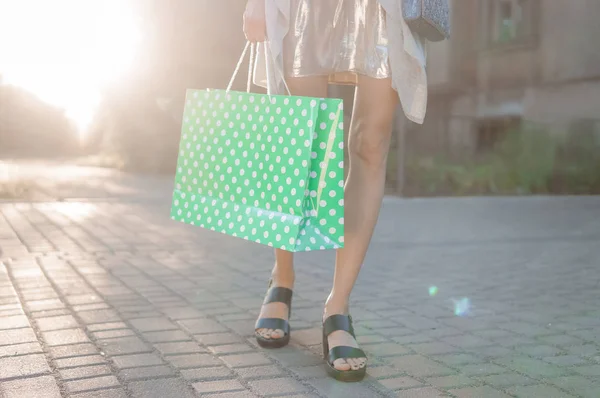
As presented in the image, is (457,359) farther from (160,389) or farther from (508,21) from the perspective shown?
(508,21)

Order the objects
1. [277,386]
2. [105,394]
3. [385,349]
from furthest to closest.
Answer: [385,349] < [277,386] < [105,394]

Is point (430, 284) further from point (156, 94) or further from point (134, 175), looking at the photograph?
point (156, 94)

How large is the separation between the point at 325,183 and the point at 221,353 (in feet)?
2.79

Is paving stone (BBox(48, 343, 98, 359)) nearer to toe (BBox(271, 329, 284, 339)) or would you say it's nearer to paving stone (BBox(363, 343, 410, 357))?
toe (BBox(271, 329, 284, 339))

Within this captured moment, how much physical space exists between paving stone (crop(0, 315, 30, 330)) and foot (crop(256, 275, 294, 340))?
1.03 metres

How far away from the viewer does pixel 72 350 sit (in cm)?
306

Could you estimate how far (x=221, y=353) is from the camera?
307 centimetres

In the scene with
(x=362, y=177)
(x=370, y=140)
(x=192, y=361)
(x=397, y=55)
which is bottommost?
(x=192, y=361)

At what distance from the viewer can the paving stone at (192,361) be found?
290cm

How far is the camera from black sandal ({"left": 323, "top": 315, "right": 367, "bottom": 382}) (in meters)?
2.75

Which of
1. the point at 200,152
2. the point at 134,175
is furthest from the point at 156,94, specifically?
the point at 200,152

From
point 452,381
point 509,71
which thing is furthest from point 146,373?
point 509,71

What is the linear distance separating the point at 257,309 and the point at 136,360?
1.05 m

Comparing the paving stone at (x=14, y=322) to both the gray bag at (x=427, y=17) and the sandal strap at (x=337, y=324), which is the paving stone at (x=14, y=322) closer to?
the sandal strap at (x=337, y=324)
